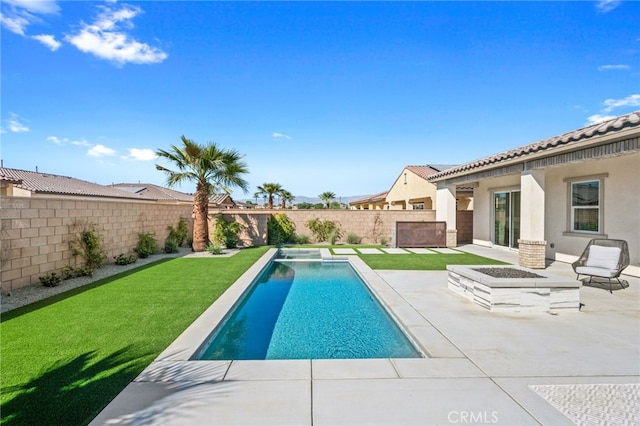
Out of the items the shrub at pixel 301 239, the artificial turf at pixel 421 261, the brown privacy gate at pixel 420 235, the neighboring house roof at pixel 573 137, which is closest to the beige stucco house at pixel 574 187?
the neighboring house roof at pixel 573 137

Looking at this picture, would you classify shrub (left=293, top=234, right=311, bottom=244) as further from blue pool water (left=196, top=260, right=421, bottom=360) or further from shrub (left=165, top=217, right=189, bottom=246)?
blue pool water (left=196, top=260, right=421, bottom=360)

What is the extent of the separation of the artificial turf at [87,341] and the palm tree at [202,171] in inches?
259

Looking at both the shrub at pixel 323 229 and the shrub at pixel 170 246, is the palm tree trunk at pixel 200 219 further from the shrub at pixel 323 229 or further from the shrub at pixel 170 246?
the shrub at pixel 323 229

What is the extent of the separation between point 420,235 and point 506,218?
13.8 ft

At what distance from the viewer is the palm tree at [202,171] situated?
575 inches

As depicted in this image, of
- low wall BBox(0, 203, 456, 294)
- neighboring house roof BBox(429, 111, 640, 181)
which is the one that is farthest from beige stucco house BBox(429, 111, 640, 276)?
low wall BBox(0, 203, 456, 294)

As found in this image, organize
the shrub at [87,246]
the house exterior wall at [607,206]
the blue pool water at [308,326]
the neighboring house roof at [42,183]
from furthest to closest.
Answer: the neighboring house roof at [42,183] < the shrub at [87,246] < the house exterior wall at [607,206] < the blue pool water at [308,326]

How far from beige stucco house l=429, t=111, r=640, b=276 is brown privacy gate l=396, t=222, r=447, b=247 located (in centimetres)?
323

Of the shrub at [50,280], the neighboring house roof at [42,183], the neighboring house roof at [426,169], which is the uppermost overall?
the neighboring house roof at [426,169]

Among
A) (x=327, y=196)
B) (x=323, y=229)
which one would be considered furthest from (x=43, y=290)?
(x=327, y=196)

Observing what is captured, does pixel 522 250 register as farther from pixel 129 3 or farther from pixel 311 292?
pixel 129 3

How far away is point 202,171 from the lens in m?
14.9

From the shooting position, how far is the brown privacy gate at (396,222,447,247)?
16.5 meters

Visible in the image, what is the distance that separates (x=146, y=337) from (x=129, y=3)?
10990mm
